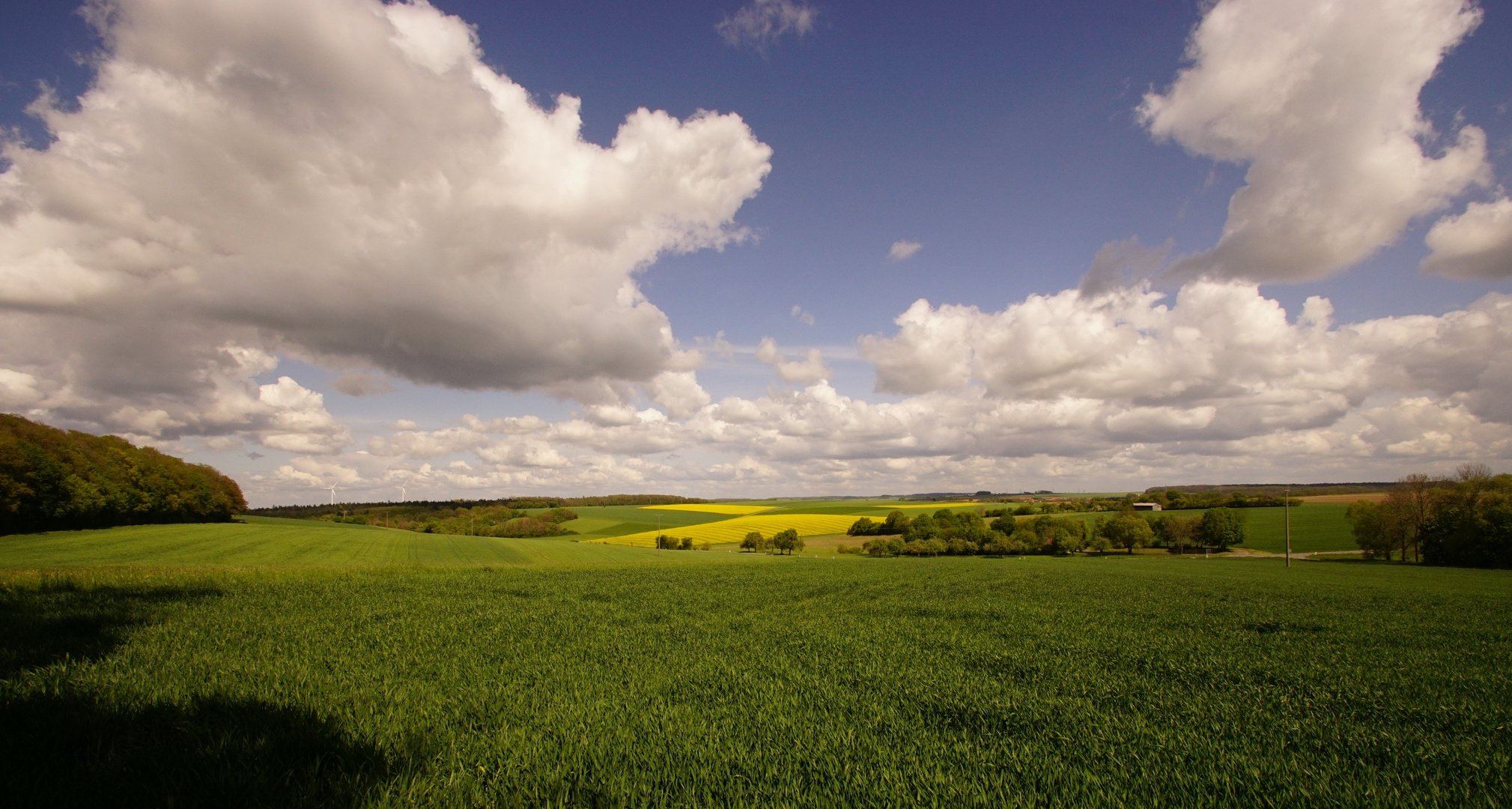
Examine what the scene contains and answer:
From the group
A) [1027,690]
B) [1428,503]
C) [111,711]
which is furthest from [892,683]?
[1428,503]

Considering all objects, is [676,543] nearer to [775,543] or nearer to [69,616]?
[775,543]

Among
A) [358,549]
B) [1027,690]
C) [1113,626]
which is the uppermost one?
[1027,690]

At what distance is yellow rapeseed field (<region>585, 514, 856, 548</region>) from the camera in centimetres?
9294

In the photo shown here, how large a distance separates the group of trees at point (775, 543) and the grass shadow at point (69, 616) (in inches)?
2725

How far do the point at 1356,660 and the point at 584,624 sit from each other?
17382mm

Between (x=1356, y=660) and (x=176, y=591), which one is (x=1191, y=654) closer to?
(x=1356, y=660)

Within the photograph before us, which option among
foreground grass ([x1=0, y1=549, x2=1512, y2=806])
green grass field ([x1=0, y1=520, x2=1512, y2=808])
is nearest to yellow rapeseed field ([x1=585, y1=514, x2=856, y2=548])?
green grass field ([x1=0, y1=520, x2=1512, y2=808])

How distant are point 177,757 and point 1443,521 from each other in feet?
339

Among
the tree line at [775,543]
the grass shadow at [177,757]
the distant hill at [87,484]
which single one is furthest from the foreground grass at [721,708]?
the tree line at [775,543]

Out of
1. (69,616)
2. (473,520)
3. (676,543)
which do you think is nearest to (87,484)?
(473,520)

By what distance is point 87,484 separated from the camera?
182 ft

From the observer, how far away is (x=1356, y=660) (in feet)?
39.1

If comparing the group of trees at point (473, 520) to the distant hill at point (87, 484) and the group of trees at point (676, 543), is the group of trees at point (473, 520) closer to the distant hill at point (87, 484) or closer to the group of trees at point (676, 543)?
the group of trees at point (676, 543)

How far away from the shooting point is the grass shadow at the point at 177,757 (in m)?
4.05
